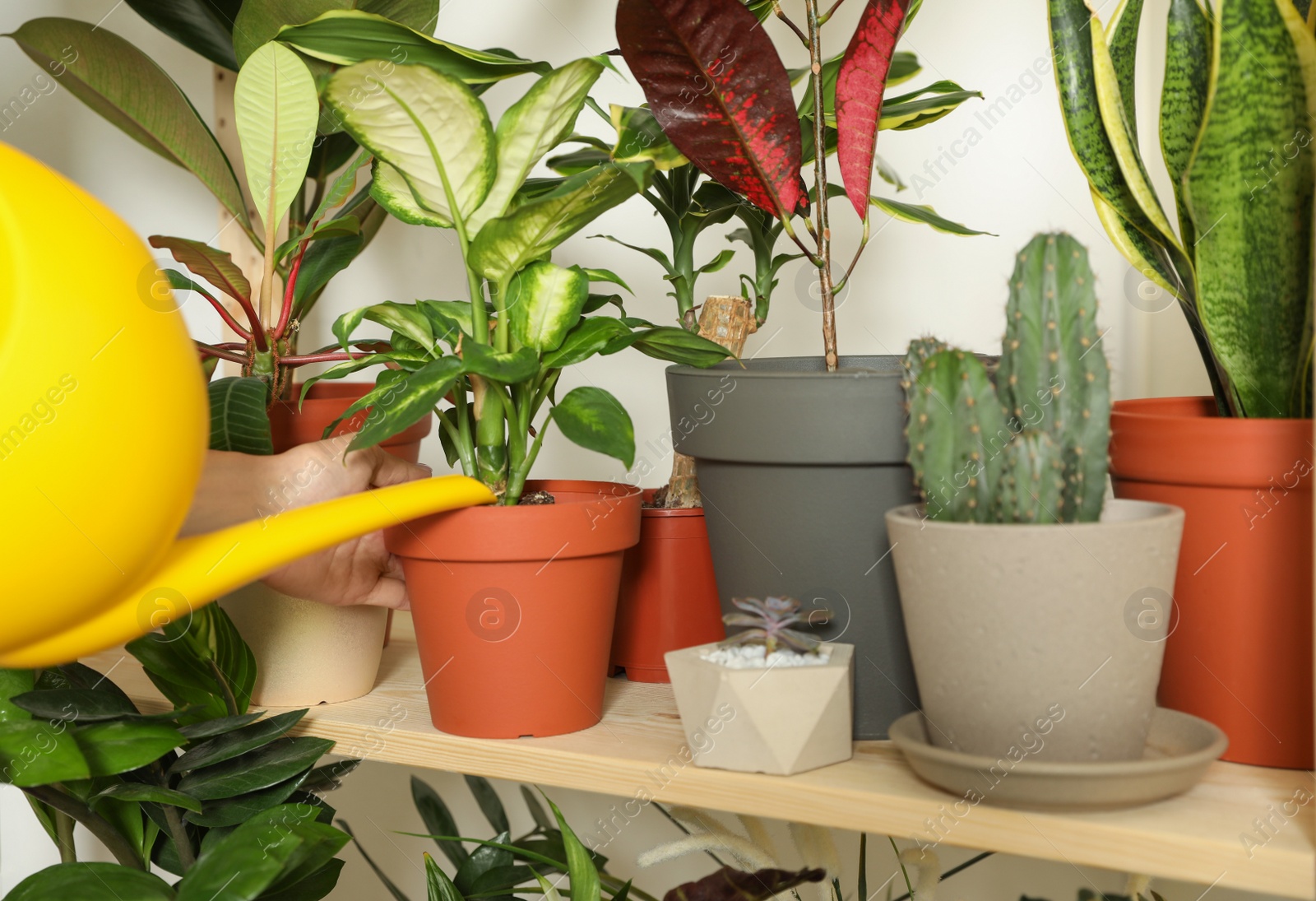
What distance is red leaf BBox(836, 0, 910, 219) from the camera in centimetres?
66

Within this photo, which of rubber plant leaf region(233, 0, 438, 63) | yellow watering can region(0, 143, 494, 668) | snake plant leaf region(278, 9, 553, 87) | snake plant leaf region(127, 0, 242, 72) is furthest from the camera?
snake plant leaf region(127, 0, 242, 72)

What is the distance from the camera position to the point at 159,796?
0.73m

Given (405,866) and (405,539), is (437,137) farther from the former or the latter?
(405,866)

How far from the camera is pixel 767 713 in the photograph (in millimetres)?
606

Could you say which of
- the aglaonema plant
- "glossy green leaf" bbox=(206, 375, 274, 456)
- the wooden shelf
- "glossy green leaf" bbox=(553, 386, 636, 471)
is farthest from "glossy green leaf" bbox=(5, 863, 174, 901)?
"glossy green leaf" bbox=(553, 386, 636, 471)

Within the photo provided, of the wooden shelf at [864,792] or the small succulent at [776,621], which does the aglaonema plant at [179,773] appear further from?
the small succulent at [776,621]

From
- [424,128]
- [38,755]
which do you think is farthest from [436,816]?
[424,128]

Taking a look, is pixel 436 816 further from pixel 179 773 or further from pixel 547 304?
pixel 547 304

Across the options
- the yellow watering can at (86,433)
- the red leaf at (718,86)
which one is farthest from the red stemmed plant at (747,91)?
the yellow watering can at (86,433)

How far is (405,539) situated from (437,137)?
27 centimetres

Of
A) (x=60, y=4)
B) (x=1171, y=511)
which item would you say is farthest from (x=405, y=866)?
(x=60, y=4)

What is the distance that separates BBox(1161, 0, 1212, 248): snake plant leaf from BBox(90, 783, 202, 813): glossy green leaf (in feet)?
2.55

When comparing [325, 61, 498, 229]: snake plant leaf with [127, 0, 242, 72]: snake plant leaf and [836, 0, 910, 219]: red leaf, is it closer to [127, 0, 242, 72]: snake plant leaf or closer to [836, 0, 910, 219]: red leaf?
[836, 0, 910, 219]: red leaf

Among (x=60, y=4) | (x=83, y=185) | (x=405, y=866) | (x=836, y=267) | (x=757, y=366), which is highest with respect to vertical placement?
(x=60, y=4)
